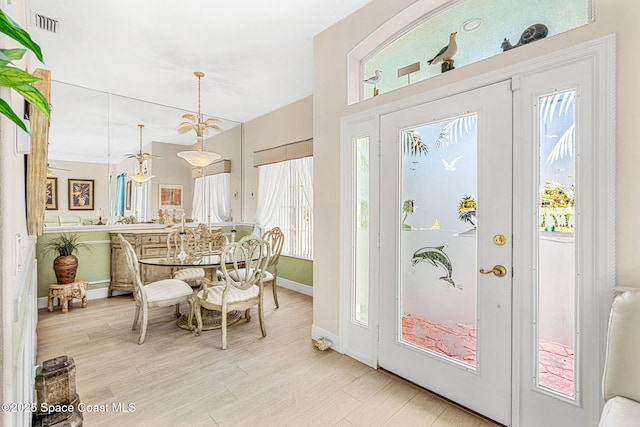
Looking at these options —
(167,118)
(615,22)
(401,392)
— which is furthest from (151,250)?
(615,22)

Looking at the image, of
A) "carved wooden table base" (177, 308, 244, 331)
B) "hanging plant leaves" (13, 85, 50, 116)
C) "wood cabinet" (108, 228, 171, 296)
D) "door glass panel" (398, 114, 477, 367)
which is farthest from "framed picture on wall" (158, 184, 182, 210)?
"hanging plant leaves" (13, 85, 50, 116)

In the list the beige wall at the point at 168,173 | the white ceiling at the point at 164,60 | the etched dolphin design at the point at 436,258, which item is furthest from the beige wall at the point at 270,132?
the etched dolphin design at the point at 436,258

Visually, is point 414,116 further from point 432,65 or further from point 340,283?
point 340,283

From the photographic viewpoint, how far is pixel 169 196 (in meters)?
5.23

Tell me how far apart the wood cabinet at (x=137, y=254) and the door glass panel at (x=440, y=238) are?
358 cm

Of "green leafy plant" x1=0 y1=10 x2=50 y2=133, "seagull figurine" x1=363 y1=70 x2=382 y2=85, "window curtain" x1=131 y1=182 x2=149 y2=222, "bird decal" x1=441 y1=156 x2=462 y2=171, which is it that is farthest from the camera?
"window curtain" x1=131 y1=182 x2=149 y2=222

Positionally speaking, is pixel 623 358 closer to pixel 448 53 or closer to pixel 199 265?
pixel 448 53

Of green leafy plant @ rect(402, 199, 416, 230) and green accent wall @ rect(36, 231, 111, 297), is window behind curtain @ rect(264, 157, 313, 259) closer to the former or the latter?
green leafy plant @ rect(402, 199, 416, 230)

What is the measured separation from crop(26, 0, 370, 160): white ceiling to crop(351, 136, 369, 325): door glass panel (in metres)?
1.32

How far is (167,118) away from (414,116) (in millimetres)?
4385

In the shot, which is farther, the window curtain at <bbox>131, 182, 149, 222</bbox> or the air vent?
the window curtain at <bbox>131, 182, 149, 222</bbox>

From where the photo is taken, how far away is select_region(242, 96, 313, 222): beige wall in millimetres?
4582


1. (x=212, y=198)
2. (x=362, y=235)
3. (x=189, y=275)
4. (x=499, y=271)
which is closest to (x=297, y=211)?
(x=189, y=275)

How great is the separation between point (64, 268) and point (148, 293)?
68.1 inches
